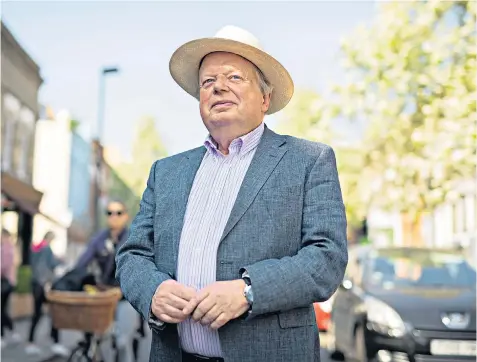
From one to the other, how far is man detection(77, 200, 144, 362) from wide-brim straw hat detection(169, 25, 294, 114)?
4.69 meters

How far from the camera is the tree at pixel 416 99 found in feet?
59.9

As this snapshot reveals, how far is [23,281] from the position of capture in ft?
65.9

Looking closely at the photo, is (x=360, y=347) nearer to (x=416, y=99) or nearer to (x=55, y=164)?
(x=416, y=99)

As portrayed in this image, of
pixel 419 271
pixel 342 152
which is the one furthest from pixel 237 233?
pixel 342 152

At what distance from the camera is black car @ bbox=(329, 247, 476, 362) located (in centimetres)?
868

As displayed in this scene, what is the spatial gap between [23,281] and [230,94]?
18.2m

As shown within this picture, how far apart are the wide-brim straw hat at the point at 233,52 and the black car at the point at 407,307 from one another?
5.99m

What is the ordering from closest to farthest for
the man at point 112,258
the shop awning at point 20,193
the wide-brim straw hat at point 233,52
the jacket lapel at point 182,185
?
1. the jacket lapel at point 182,185
2. the wide-brim straw hat at point 233,52
3. the man at point 112,258
4. the shop awning at point 20,193

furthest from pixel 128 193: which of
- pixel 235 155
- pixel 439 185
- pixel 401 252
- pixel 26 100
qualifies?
pixel 235 155

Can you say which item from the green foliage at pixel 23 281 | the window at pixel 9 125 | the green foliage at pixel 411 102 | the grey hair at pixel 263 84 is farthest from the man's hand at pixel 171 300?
the window at pixel 9 125

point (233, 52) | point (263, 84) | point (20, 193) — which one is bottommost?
point (263, 84)

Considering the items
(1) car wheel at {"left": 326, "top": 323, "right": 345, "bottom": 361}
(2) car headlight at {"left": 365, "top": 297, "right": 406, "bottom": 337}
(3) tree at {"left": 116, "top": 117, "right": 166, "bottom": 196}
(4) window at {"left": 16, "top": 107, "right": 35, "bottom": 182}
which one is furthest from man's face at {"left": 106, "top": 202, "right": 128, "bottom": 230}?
(3) tree at {"left": 116, "top": 117, "right": 166, "bottom": 196}

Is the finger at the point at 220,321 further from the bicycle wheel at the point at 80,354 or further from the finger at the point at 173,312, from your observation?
the bicycle wheel at the point at 80,354

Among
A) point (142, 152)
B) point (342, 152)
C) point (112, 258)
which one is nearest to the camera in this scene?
point (112, 258)
